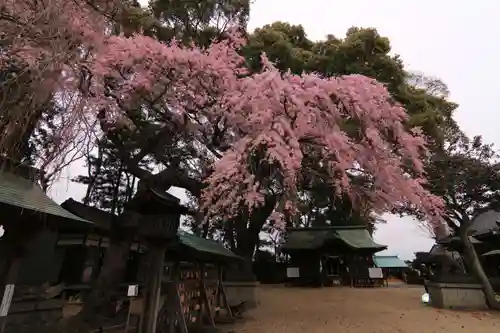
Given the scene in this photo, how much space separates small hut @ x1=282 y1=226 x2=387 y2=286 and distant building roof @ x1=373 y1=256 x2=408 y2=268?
12.9 meters

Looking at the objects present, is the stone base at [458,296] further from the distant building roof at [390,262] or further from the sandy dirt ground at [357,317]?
the distant building roof at [390,262]

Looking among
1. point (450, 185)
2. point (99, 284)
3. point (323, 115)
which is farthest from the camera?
point (450, 185)

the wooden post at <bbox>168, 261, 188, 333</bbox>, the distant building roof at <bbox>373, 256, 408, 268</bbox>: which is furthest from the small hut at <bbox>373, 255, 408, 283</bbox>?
the wooden post at <bbox>168, 261, 188, 333</bbox>

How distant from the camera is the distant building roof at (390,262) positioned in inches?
1347

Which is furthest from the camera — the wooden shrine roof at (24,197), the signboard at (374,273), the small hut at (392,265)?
the small hut at (392,265)

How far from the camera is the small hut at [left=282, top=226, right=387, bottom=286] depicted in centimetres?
2112

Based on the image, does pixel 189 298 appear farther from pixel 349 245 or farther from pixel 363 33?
pixel 349 245

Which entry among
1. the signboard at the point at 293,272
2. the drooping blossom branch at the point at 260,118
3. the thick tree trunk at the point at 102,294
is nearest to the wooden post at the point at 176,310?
the thick tree trunk at the point at 102,294

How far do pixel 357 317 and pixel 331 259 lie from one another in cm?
1249

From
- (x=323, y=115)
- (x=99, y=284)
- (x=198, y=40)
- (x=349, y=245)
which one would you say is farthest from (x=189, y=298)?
(x=349, y=245)

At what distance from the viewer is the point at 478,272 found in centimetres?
1345

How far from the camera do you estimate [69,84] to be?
11.7ft

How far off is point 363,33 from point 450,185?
6.92m

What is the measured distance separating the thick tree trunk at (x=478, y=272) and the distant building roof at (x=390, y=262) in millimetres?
20594
